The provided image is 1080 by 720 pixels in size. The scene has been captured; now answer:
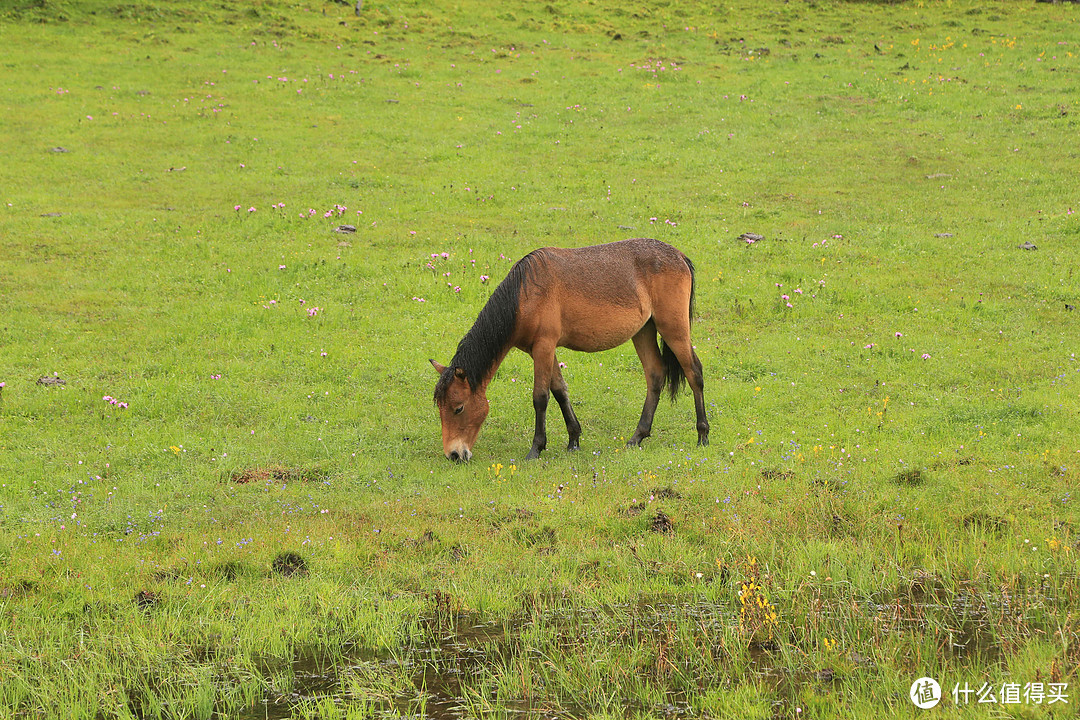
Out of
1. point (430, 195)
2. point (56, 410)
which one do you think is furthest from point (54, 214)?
point (56, 410)

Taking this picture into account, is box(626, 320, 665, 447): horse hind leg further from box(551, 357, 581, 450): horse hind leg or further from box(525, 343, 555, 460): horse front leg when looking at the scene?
box(525, 343, 555, 460): horse front leg

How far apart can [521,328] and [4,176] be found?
16400mm

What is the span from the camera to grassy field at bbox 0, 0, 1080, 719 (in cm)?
588

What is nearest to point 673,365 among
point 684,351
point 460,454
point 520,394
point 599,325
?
point 684,351

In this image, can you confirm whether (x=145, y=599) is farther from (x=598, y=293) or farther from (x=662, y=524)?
(x=598, y=293)

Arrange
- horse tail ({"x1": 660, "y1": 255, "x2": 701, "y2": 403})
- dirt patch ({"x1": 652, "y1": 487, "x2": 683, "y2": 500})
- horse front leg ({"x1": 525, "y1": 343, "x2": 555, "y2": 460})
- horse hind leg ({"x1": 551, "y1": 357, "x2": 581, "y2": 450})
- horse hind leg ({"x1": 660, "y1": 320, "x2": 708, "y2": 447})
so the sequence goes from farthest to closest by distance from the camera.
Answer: horse tail ({"x1": 660, "y1": 255, "x2": 701, "y2": 403}), horse hind leg ({"x1": 660, "y1": 320, "x2": 708, "y2": 447}), horse hind leg ({"x1": 551, "y1": 357, "x2": 581, "y2": 450}), horse front leg ({"x1": 525, "y1": 343, "x2": 555, "y2": 460}), dirt patch ({"x1": 652, "y1": 487, "x2": 683, "y2": 500})

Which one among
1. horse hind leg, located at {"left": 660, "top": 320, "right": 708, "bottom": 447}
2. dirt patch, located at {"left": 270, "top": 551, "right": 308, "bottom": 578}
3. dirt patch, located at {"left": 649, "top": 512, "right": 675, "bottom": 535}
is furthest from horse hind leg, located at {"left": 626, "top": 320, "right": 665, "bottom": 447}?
dirt patch, located at {"left": 270, "top": 551, "right": 308, "bottom": 578}

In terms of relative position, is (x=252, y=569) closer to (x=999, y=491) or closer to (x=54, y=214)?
(x=999, y=491)

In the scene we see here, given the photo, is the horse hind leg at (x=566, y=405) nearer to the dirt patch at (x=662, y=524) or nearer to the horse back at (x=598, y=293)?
the horse back at (x=598, y=293)

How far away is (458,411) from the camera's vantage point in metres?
10.4

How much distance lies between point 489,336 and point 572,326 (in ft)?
A: 3.52

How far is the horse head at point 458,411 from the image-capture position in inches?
407

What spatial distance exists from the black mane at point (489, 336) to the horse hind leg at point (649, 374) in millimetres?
1953

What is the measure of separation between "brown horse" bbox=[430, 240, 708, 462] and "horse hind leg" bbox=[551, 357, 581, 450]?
0.01 m
